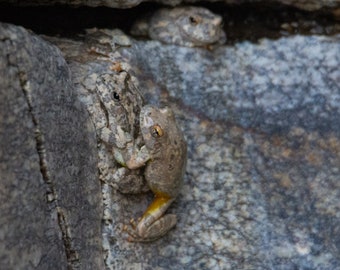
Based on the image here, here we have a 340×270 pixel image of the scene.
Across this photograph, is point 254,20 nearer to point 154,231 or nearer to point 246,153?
point 246,153

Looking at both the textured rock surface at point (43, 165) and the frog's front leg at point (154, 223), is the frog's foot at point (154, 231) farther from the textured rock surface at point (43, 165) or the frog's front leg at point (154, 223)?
the textured rock surface at point (43, 165)

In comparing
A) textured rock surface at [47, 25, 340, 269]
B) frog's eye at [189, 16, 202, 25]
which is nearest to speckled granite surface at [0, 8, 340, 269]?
textured rock surface at [47, 25, 340, 269]

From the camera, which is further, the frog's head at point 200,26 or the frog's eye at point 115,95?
A: the frog's head at point 200,26

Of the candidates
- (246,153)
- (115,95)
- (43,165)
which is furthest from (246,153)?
(43,165)

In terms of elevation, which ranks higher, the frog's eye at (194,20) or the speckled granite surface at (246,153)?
the frog's eye at (194,20)

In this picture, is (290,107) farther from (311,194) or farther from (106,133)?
(106,133)

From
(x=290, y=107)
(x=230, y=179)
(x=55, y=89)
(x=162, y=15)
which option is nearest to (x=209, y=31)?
(x=162, y=15)

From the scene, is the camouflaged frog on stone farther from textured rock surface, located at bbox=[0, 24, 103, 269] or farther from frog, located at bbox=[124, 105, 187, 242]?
textured rock surface, located at bbox=[0, 24, 103, 269]

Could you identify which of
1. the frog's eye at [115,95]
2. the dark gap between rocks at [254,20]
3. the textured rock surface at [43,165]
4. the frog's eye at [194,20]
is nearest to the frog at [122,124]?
the frog's eye at [115,95]
